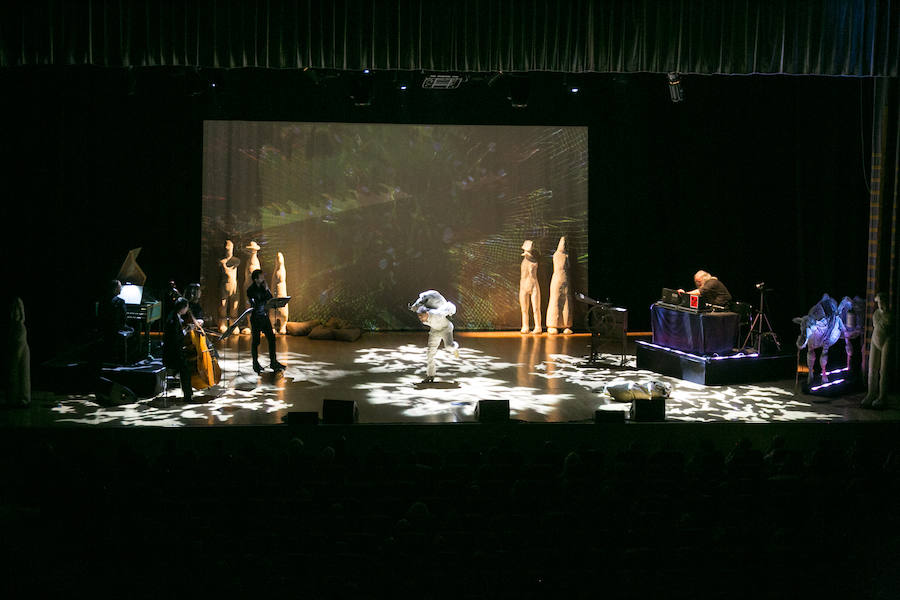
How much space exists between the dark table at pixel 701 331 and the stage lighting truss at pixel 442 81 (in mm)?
4658

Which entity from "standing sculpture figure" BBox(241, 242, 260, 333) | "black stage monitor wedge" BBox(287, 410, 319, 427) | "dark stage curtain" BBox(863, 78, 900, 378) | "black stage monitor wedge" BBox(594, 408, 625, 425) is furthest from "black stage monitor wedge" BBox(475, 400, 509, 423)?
"standing sculpture figure" BBox(241, 242, 260, 333)

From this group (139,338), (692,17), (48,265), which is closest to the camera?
(692,17)

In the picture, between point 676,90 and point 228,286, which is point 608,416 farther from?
point 228,286

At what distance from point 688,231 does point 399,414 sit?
7833 mm

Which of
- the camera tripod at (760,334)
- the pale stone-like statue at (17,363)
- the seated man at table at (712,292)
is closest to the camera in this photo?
the pale stone-like statue at (17,363)

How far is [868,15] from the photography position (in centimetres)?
877

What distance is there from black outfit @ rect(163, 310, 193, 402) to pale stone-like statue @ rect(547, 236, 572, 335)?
7.28 metres

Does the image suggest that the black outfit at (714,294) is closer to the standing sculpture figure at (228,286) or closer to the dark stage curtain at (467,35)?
the dark stage curtain at (467,35)

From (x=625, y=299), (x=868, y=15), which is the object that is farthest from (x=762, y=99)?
(x=868, y=15)

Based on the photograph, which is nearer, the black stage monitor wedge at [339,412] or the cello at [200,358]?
the black stage monitor wedge at [339,412]

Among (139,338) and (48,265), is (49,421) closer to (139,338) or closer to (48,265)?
(139,338)

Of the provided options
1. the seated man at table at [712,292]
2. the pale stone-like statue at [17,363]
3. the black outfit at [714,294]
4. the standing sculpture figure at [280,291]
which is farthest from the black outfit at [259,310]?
Answer: the black outfit at [714,294]

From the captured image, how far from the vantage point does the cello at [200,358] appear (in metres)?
9.68

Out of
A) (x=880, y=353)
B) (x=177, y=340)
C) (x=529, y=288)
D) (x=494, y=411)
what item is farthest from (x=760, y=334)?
(x=177, y=340)
